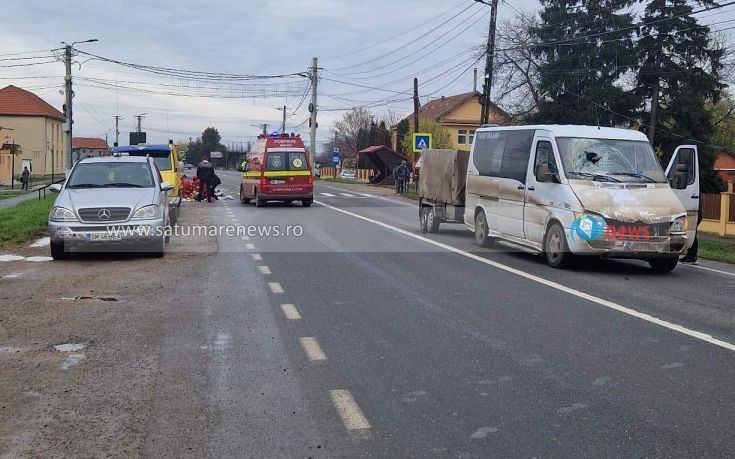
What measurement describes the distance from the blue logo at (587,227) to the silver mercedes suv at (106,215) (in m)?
6.74

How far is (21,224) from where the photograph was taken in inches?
761

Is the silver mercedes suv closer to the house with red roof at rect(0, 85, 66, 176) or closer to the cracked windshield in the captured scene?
the cracked windshield

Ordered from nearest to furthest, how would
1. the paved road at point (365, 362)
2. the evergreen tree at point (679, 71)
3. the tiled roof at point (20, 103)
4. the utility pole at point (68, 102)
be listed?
the paved road at point (365, 362) < the evergreen tree at point (679, 71) < the utility pole at point (68, 102) < the tiled roof at point (20, 103)

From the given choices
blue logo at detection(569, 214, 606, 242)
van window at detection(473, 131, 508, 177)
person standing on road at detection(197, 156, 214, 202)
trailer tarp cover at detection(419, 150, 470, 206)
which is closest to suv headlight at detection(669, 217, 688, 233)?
blue logo at detection(569, 214, 606, 242)

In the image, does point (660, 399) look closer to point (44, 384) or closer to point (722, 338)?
point (722, 338)

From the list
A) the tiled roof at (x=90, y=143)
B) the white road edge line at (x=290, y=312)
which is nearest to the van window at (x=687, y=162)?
the white road edge line at (x=290, y=312)

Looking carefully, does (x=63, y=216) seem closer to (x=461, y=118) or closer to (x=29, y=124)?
(x=461, y=118)

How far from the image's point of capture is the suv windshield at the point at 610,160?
1291 cm

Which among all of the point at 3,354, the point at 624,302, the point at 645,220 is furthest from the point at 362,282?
the point at 3,354

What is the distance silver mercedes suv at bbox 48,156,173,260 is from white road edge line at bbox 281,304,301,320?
16.5 ft

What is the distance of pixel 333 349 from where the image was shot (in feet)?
23.7

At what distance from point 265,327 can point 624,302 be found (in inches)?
174

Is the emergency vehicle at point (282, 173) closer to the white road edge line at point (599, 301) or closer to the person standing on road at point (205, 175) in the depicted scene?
the person standing on road at point (205, 175)

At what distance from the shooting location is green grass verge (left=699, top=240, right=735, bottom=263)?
52.5ft
